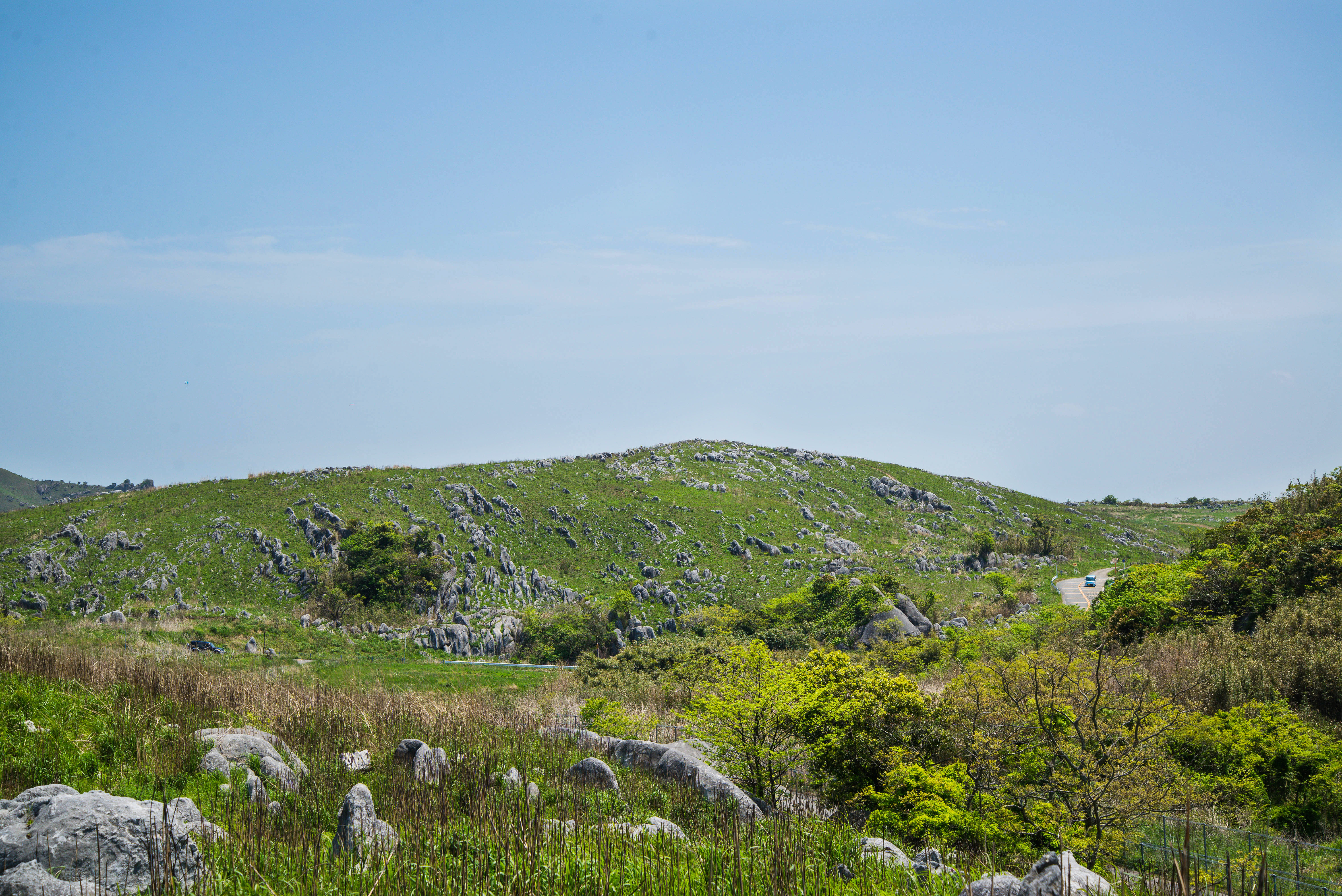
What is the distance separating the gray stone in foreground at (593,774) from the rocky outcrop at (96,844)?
629 centimetres

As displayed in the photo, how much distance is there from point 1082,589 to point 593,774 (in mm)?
40272

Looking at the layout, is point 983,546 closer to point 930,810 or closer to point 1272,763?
point 1272,763

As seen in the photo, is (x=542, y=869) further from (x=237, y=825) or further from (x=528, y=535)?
(x=528, y=535)

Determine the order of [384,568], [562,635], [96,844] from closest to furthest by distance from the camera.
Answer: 1. [96,844]
2. [562,635]
3. [384,568]

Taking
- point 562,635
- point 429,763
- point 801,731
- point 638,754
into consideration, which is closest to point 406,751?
point 429,763

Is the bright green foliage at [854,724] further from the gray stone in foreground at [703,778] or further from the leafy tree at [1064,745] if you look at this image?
the gray stone in foreground at [703,778]

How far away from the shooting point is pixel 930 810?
1151 centimetres

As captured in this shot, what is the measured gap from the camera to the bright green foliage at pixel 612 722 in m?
17.3

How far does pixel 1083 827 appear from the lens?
375 inches

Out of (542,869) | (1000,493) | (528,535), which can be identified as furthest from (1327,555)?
(1000,493)

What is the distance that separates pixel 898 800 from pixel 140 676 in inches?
539

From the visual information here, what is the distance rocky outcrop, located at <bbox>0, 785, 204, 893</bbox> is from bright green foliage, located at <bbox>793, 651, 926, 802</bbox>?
1007 centimetres

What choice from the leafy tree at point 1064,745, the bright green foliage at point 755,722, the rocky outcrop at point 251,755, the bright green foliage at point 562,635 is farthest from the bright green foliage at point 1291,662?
the bright green foliage at point 562,635

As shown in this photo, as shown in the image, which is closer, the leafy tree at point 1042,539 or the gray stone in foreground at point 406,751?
the gray stone in foreground at point 406,751
